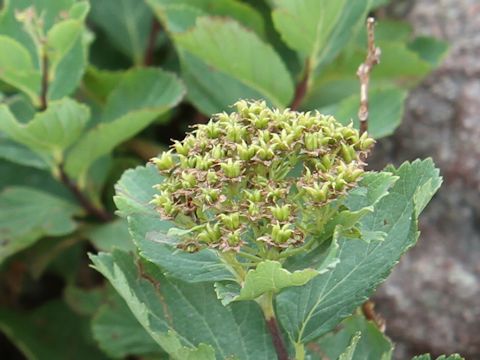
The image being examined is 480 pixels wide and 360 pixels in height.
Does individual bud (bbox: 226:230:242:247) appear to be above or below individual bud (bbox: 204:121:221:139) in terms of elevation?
below

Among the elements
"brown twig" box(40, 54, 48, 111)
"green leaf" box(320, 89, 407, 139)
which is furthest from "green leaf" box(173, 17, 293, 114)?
"brown twig" box(40, 54, 48, 111)

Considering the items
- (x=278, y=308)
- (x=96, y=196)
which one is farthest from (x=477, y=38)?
(x=278, y=308)

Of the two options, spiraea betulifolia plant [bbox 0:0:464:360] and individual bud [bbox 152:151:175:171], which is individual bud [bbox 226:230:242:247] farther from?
individual bud [bbox 152:151:175:171]

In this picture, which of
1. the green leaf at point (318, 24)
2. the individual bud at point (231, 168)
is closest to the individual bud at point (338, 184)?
the individual bud at point (231, 168)

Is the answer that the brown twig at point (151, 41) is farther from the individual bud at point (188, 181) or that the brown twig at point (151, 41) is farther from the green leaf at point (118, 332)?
the individual bud at point (188, 181)

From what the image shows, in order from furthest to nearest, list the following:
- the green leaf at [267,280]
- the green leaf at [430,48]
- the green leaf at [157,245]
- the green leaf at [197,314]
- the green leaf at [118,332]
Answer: the green leaf at [430,48], the green leaf at [118,332], the green leaf at [197,314], the green leaf at [157,245], the green leaf at [267,280]

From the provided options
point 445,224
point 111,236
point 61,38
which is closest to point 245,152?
point 61,38
